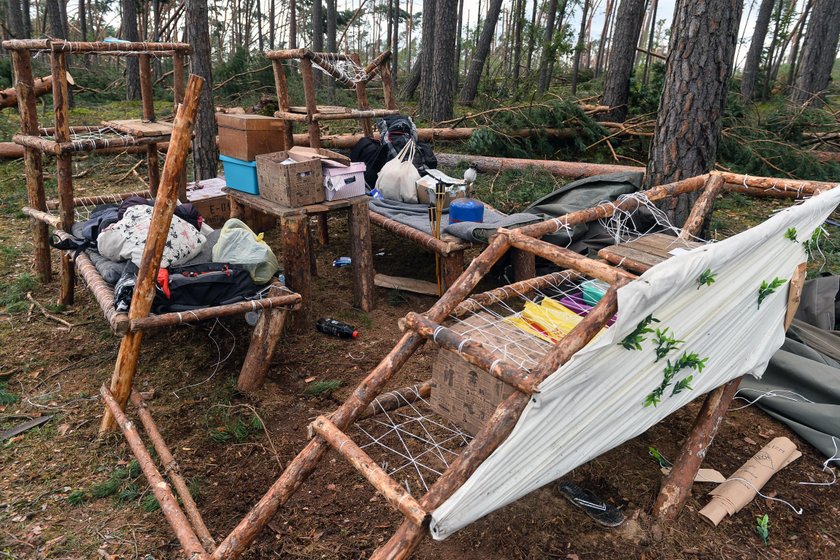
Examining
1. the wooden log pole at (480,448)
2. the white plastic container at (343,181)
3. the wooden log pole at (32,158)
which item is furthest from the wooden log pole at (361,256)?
the wooden log pole at (480,448)

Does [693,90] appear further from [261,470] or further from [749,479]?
[261,470]

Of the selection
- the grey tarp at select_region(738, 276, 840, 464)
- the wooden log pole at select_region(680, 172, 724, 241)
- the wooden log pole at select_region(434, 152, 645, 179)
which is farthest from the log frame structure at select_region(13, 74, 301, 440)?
the wooden log pole at select_region(434, 152, 645, 179)

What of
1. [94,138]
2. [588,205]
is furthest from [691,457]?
[94,138]

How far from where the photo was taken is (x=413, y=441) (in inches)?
123

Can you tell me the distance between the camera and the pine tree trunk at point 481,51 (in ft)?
41.5

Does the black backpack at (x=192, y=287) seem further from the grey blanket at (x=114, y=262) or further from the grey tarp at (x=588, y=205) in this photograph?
the grey tarp at (x=588, y=205)

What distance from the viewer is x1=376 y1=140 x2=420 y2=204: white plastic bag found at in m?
5.36

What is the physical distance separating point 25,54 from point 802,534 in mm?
5287

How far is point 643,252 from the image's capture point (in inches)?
107

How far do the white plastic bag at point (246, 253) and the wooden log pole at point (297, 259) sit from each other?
0.31 meters

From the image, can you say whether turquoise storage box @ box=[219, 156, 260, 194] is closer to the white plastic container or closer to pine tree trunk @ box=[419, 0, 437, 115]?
the white plastic container

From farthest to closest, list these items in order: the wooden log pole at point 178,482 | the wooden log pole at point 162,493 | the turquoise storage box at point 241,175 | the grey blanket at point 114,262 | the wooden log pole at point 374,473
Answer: the turquoise storage box at point 241,175, the grey blanket at point 114,262, the wooden log pole at point 178,482, the wooden log pole at point 162,493, the wooden log pole at point 374,473

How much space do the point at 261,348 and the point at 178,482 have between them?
1.04 m

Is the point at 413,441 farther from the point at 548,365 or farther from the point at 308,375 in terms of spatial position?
the point at 548,365
